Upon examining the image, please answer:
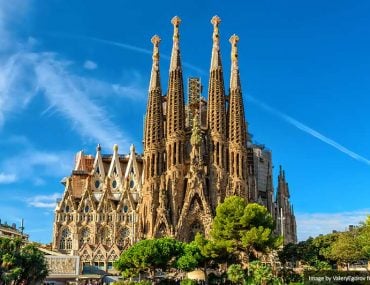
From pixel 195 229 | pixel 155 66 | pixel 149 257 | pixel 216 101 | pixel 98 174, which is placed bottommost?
pixel 149 257

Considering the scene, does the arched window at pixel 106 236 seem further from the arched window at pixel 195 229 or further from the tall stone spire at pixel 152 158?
the arched window at pixel 195 229

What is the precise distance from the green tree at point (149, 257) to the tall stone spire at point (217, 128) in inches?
693

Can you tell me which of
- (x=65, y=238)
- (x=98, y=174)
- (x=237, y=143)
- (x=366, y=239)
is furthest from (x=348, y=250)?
(x=98, y=174)

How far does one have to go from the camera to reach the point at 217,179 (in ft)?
216

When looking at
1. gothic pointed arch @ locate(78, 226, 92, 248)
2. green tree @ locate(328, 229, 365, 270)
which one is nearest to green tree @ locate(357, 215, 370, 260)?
green tree @ locate(328, 229, 365, 270)

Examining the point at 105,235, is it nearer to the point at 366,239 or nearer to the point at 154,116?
the point at 154,116

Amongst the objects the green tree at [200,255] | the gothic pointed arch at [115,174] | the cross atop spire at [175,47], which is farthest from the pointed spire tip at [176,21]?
the green tree at [200,255]

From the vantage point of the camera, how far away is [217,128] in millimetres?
67875

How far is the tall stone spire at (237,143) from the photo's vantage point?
6594cm

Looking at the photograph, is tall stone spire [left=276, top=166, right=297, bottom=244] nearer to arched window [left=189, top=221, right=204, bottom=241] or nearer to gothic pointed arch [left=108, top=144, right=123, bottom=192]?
arched window [left=189, top=221, right=204, bottom=241]

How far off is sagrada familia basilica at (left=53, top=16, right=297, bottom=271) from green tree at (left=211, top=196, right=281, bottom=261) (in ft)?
46.2

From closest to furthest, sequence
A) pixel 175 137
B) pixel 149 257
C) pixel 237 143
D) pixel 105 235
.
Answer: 1. pixel 149 257
2. pixel 175 137
3. pixel 237 143
4. pixel 105 235

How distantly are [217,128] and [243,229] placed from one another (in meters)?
22.0

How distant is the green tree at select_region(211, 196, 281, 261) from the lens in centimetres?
4659
